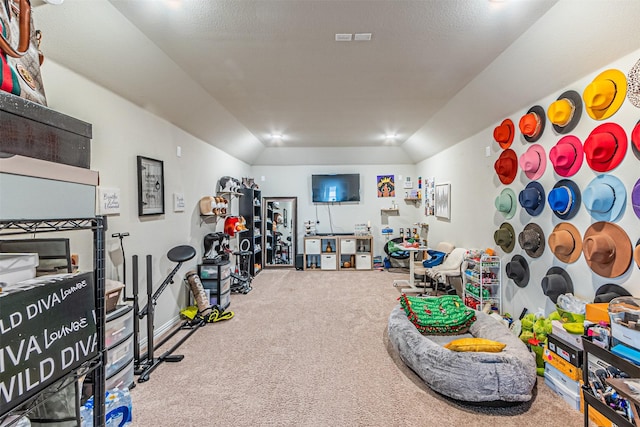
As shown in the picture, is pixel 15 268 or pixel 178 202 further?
pixel 178 202

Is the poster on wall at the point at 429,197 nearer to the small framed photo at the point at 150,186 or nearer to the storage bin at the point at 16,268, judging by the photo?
the small framed photo at the point at 150,186

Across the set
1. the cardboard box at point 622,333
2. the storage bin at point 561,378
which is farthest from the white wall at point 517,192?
the storage bin at point 561,378

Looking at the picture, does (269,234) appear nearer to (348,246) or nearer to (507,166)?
(348,246)

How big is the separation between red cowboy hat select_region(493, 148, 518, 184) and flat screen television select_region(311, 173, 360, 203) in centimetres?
377

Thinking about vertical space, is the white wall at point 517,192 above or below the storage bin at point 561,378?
above

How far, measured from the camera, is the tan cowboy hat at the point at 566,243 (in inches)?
96.4

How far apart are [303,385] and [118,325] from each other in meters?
1.46

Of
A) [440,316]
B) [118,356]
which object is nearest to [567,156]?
[440,316]

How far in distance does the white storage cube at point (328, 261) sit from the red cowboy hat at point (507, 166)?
4.05 m

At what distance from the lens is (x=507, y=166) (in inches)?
132

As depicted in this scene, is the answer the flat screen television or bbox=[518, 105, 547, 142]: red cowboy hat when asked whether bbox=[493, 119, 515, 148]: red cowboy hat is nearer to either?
bbox=[518, 105, 547, 142]: red cowboy hat

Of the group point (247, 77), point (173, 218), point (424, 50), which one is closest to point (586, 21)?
point (424, 50)

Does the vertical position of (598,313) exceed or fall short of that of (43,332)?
it falls short

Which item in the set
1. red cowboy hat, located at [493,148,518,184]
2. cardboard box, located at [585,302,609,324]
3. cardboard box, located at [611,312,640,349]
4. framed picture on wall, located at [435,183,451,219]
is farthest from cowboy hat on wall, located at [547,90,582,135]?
framed picture on wall, located at [435,183,451,219]
